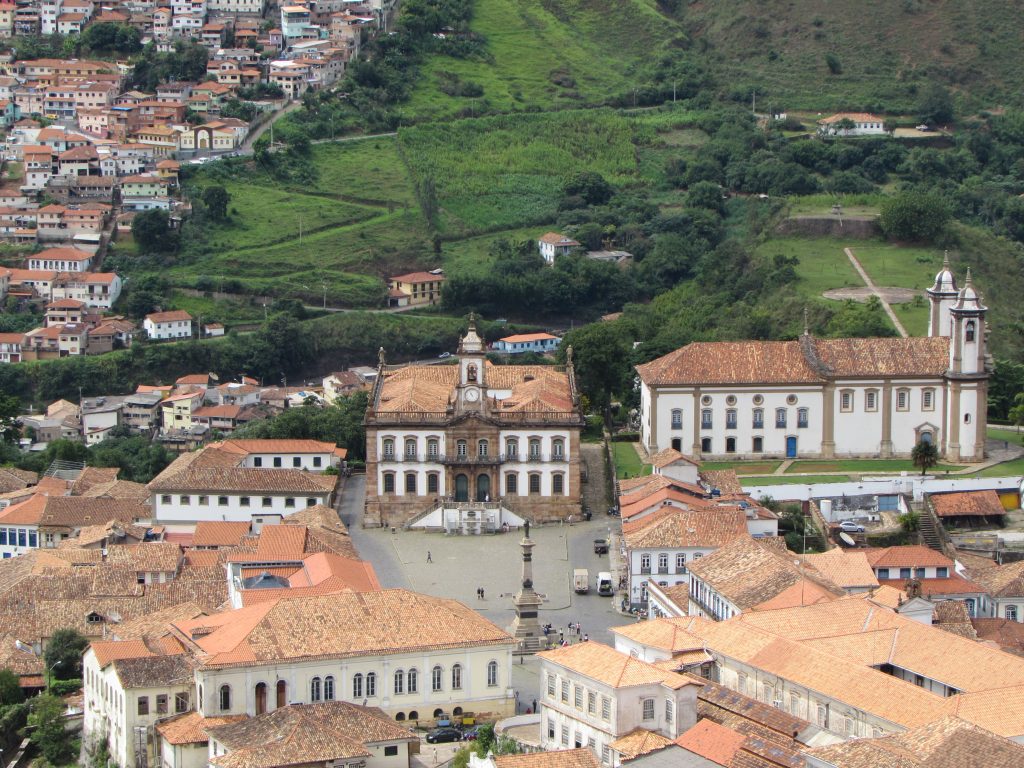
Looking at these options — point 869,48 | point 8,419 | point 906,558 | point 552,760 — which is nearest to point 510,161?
point 869,48

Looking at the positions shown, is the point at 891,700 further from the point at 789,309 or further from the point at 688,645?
the point at 789,309

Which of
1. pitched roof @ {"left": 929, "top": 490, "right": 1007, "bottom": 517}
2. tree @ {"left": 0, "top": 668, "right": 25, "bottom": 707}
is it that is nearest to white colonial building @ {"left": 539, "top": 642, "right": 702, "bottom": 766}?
tree @ {"left": 0, "top": 668, "right": 25, "bottom": 707}

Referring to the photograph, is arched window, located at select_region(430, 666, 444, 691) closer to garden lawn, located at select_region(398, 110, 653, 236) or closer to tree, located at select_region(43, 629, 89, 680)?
tree, located at select_region(43, 629, 89, 680)

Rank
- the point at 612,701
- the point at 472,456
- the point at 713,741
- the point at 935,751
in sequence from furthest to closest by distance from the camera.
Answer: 1. the point at 472,456
2. the point at 612,701
3. the point at 713,741
4. the point at 935,751

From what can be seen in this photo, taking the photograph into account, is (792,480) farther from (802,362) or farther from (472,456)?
(472,456)

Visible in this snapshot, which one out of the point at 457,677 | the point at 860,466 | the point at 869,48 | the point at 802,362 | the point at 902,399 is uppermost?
the point at 869,48

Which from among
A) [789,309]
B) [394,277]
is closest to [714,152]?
[394,277]
